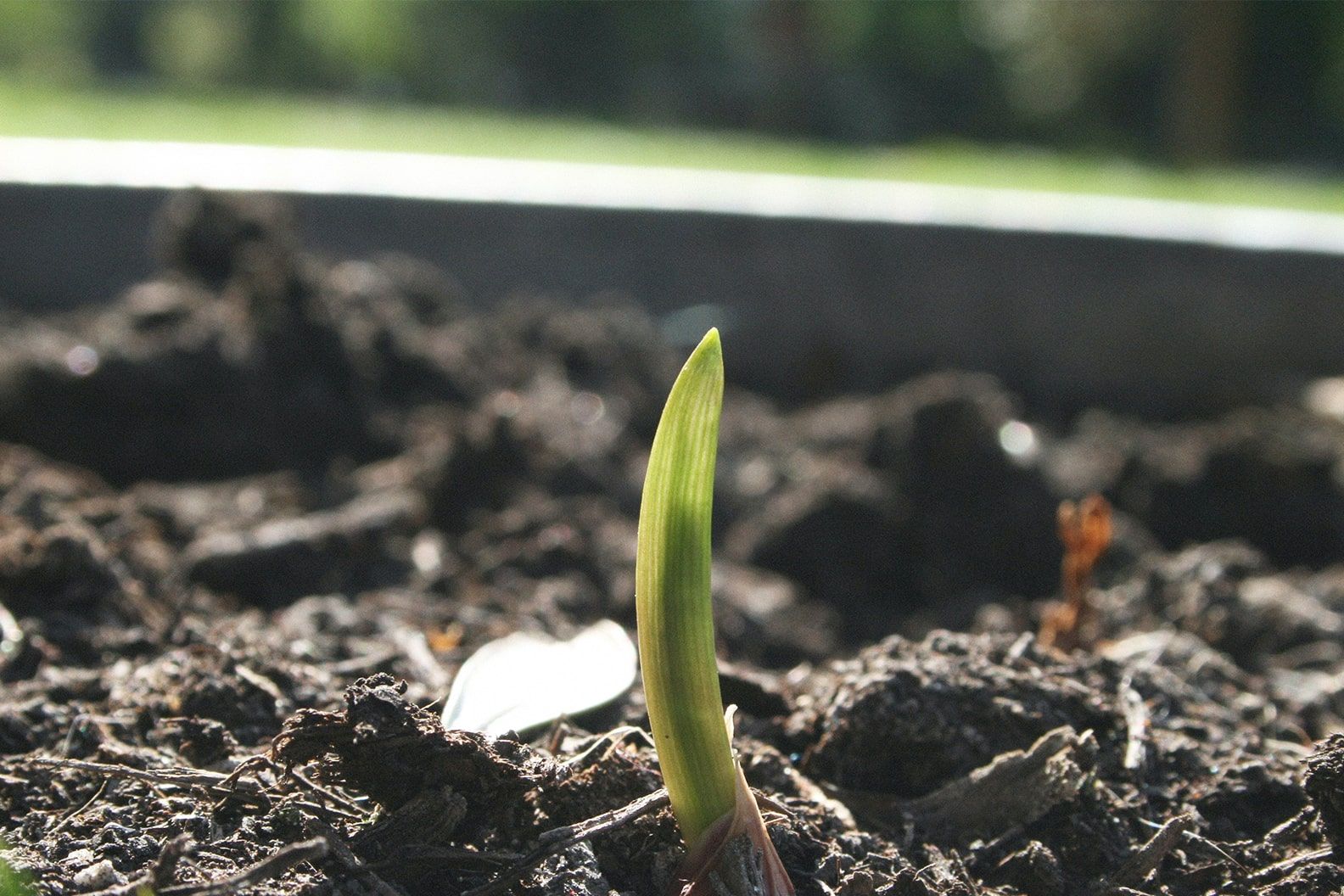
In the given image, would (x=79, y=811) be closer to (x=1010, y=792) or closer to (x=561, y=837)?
(x=561, y=837)

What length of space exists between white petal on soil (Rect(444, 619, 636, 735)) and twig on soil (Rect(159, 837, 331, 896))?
0.25m

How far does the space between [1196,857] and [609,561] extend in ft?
3.19

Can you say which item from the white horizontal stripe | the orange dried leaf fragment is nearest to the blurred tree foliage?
the white horizontal stripe

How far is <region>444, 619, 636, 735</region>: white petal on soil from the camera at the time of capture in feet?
3.72

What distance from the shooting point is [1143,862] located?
1.02m

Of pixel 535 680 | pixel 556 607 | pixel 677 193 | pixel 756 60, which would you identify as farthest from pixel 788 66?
pixel 535 680

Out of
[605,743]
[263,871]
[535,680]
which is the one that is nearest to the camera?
[263,871]

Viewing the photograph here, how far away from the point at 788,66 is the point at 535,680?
63.6 feet

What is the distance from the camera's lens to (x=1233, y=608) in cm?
168

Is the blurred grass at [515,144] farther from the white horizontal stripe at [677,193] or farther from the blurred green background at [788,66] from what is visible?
the blurred green background at [788,66]

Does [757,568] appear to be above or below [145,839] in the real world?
above

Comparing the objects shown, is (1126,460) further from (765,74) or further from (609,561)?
(765,74)

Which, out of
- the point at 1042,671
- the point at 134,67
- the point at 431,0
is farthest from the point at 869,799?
the point at 134,67

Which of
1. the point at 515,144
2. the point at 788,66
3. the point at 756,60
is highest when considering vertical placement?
the point at 756,60
